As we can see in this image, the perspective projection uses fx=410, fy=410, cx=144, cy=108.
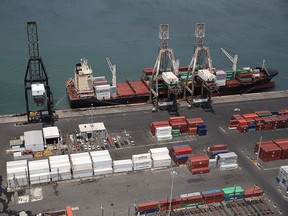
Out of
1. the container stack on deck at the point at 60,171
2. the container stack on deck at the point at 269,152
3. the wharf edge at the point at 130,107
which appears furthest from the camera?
the wharf edge at the point at 130,107

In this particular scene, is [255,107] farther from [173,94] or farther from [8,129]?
[8,129]

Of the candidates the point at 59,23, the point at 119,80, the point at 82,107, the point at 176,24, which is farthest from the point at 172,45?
the point at 82,107

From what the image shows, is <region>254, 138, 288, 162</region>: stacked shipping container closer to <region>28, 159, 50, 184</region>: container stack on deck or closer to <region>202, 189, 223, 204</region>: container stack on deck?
<region>202, 189, 223, 204</region>: container stack on deck

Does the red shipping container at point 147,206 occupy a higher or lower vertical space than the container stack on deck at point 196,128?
lower

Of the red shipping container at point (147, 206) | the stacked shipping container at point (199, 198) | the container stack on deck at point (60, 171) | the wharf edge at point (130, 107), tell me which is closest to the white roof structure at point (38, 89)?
the wharf edge at point (130, 107)

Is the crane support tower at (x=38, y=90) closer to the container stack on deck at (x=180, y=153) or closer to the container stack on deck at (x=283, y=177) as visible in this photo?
the container stack on deck at (x=180, y=153)

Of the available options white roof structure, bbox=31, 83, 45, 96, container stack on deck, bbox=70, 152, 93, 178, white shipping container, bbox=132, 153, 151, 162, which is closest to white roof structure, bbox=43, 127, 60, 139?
white roof structure, bbox=31, 83, 45, 96
